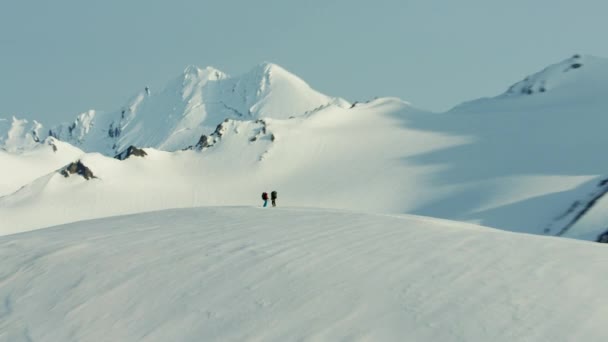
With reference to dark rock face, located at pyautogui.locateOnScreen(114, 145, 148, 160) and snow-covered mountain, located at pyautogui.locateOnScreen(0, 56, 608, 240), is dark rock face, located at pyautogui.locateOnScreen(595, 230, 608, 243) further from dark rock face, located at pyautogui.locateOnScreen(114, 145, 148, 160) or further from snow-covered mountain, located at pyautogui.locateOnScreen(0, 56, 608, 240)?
dark rock face, located at pyautogui.locateOnScreen(114, 145, 148, 160)

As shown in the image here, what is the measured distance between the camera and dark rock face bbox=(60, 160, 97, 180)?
393 feet

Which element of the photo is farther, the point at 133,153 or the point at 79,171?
the point at 133,153

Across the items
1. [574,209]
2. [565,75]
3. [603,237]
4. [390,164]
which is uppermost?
[565,75]

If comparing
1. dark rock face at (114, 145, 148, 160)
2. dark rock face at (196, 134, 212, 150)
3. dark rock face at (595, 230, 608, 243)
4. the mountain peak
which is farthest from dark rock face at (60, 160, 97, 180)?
dark rock face at (595, 230, 608, 243)

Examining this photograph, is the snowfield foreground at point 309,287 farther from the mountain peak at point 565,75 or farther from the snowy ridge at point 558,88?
the mountain peak at point 565,75

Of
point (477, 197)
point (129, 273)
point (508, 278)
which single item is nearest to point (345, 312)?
point (508, 278)

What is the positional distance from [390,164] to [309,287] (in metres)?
95.3

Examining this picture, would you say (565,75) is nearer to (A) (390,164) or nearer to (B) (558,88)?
(B) (558,88)

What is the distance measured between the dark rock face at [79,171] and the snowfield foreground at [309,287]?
109320mm

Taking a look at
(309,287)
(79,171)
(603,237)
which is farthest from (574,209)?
(79,171)

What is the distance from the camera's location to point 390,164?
104688 mm

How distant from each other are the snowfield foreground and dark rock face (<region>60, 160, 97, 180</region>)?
109320mm

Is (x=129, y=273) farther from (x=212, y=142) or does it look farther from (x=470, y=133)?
(x=212, y=142)

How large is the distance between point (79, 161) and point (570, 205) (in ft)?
299
